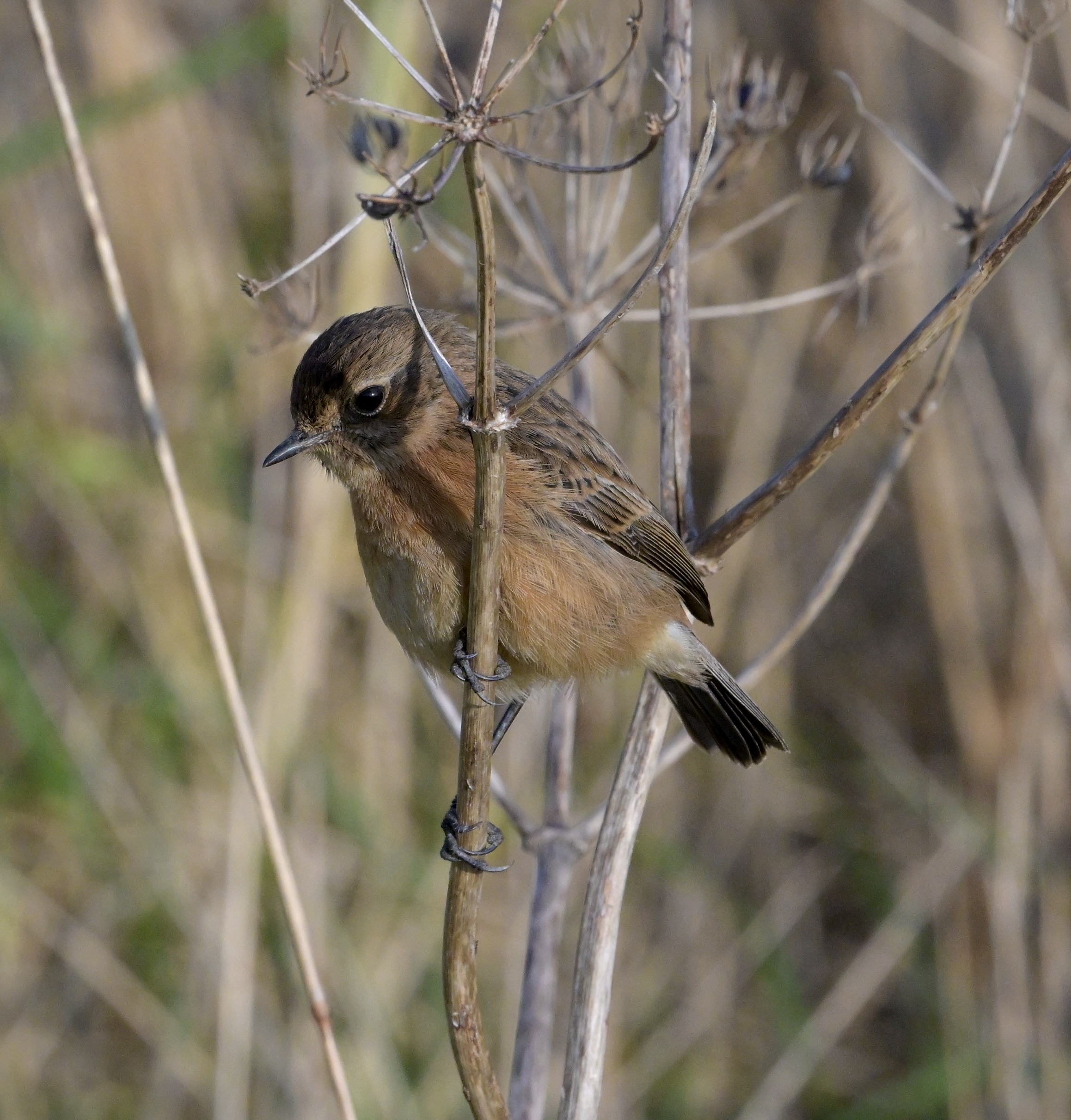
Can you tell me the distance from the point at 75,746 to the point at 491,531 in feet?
12.6

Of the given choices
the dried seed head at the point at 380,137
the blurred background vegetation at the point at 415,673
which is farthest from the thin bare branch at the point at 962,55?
the dried seed head at the point at 380,137

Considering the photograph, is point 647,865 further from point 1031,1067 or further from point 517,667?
point 517,667

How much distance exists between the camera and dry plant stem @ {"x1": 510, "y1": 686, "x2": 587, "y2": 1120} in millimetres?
3301

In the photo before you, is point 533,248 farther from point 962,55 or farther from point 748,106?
point 962,55

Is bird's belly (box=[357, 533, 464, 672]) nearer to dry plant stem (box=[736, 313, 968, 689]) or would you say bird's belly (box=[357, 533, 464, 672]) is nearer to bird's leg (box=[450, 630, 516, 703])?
bird's leg (box=[450, 630, 516, 703])

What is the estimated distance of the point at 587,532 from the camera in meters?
3.72

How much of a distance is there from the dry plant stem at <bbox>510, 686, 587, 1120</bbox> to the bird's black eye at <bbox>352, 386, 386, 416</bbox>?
1.06 metres

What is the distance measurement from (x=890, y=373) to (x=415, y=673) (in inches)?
153

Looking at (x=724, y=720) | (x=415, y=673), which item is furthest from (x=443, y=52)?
(x=415, y=673)

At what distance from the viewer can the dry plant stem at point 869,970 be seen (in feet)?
17.8

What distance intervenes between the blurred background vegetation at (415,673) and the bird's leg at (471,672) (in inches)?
93.7

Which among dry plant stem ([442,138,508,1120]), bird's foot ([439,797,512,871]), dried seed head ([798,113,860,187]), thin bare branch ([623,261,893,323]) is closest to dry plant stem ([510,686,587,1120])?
bird's foot ([439,797,512,871])

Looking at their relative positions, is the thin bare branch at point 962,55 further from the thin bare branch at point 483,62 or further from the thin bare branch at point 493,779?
the thin bare branch at point 483,62

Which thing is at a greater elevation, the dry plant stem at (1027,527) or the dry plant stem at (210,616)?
the dry plant stem at (1027,527)
